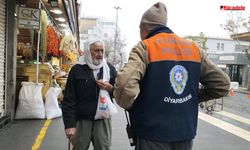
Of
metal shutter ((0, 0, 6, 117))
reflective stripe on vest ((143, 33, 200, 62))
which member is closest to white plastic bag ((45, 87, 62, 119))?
metal shutter ((0, 0, 6, 117))

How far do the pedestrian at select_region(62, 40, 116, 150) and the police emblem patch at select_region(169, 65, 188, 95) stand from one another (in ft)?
4.86

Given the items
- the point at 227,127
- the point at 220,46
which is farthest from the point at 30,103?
the point at 220,46

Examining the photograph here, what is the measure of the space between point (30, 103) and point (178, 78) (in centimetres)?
666

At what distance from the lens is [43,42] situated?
374 inches

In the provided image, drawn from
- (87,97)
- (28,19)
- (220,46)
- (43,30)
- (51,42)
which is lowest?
(87,97)

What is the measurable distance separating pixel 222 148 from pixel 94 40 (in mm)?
4126

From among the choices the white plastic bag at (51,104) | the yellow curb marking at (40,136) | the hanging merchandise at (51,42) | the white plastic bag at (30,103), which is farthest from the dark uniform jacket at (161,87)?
the hanging merchandise at (51,42)

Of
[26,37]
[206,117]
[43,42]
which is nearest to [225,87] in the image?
[43,42]

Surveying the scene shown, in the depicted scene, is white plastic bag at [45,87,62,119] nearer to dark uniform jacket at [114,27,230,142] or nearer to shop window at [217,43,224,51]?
dark uniform jacket at [114,27,230,142]

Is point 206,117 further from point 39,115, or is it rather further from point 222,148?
point 39,115

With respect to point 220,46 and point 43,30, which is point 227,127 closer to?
point 43,30

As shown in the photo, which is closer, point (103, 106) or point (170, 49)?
point (170, 49)

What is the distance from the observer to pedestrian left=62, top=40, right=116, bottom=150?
3.72m

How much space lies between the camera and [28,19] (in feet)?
28.0
